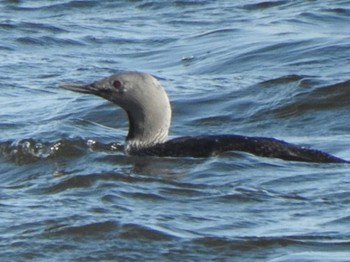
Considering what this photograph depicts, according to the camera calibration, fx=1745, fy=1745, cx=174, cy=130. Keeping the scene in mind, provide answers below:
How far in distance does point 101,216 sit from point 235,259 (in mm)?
1226

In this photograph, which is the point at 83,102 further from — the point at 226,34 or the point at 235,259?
the point at 235,259

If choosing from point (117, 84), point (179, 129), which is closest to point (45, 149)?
point (117, 84)

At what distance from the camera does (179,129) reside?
1488 centimetres

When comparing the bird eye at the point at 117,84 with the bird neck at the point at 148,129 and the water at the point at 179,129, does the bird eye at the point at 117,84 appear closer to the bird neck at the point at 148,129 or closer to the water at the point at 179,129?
the bird neck at the point at 148,129

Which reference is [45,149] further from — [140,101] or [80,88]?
[140,101]

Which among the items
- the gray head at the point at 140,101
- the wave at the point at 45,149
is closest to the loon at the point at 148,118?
the gray head at the point at 140,101

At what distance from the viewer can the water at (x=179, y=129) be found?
10453 millimetres

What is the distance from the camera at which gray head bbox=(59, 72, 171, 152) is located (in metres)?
13.2

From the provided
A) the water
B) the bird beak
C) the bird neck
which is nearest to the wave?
the water

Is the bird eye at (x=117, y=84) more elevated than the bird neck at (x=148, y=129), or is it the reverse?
the bird eye at (x=117, y=84)

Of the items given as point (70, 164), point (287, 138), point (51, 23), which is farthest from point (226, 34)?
point (70, 164)

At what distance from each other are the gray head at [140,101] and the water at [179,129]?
26 centimetres

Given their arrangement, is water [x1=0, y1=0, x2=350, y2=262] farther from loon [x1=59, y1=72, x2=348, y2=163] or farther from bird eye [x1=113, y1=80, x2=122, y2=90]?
bird eye [x1=113, y1=80, x2=122, y2=90]

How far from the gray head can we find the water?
10.1 inches
